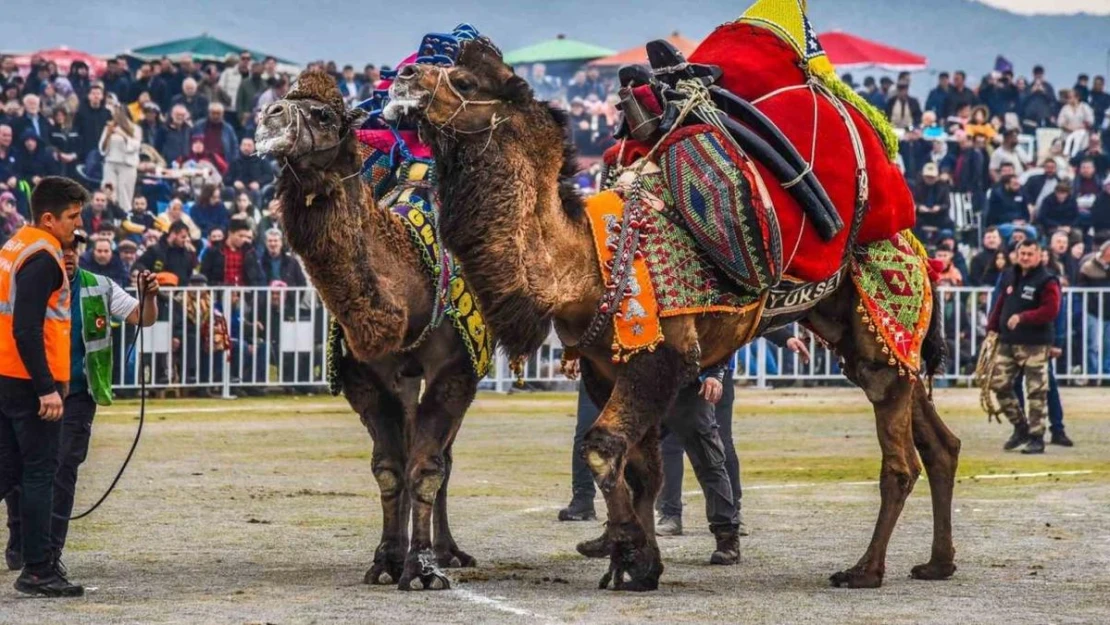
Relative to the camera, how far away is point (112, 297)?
37.4 feet

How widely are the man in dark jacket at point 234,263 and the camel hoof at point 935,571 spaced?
606 inches

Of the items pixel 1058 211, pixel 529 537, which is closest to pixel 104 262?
pixel 529 537

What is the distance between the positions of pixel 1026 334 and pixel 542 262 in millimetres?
11004

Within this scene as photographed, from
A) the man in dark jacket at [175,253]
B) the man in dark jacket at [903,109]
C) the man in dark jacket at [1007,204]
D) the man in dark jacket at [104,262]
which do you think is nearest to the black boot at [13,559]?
the man in dark jacket at [104,262]

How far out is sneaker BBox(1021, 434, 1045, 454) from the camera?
63.9ft

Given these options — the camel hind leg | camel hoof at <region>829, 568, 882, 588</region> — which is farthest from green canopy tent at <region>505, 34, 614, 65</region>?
camel hoof at <region>829, 568, 882, 588</region>

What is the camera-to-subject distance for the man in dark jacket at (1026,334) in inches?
780

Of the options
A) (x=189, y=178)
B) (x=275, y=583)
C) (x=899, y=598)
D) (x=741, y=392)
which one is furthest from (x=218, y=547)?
(x=189, y=178)

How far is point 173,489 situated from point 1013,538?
6258 millimetres

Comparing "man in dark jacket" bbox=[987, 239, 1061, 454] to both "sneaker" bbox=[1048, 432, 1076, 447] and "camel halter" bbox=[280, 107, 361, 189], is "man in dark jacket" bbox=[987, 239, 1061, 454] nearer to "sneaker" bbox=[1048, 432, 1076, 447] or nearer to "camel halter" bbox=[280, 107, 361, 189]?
"sneaker" bbox=[1048, 432, 1076, 447]

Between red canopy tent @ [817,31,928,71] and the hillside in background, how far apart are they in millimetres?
37756

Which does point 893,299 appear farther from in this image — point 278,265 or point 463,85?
point 278,265

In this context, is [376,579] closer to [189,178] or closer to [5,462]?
[5,462]

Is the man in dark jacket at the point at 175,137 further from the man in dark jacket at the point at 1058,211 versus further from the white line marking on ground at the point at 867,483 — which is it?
the white line marking on ground at the point at 867,483
